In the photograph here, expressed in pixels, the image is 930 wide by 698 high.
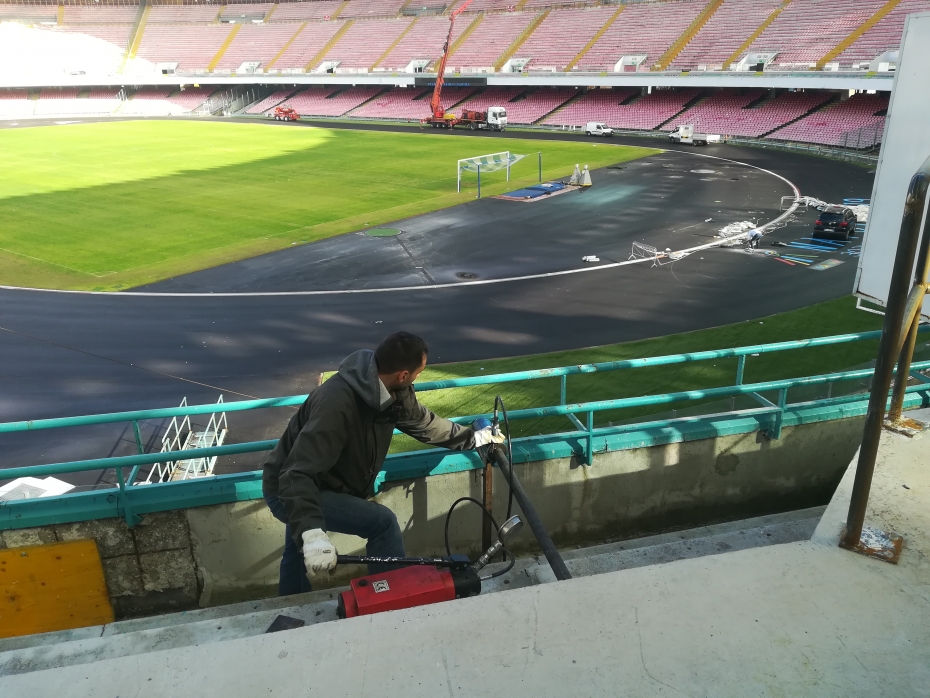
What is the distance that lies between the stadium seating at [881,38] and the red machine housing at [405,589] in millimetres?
51420

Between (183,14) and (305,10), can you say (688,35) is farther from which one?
(183,14)

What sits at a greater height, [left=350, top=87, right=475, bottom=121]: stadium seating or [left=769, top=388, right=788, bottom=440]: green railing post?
[left=350, top=87, right=475, bottom=121]: stadium seating

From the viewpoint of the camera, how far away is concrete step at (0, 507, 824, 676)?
159 inches

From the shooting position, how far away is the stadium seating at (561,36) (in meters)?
63.7

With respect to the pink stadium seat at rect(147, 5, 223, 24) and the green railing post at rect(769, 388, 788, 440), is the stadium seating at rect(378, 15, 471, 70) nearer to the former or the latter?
the pink stadium seat at rect(147, 5, 223, 24)

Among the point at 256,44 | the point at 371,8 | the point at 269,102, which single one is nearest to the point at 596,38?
the point at 371,8

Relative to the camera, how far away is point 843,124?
4556cm

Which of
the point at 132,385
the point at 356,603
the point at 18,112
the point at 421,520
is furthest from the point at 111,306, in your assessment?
the point at 18,112

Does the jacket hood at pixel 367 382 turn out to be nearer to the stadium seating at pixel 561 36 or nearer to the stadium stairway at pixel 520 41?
the stadium seating at pixel 561 36

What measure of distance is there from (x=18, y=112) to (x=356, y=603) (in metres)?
87.5

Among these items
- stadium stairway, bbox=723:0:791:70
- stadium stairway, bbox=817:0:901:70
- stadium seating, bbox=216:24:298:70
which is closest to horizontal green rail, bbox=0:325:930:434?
stadium stairway, bbox=817:0:901:70

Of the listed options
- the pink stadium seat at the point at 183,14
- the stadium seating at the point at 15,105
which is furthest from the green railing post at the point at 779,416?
the pink stadium seat at the point at 183,14

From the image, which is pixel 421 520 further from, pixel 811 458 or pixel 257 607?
pixel 811 458

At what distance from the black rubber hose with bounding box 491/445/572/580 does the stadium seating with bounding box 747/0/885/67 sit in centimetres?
5239
